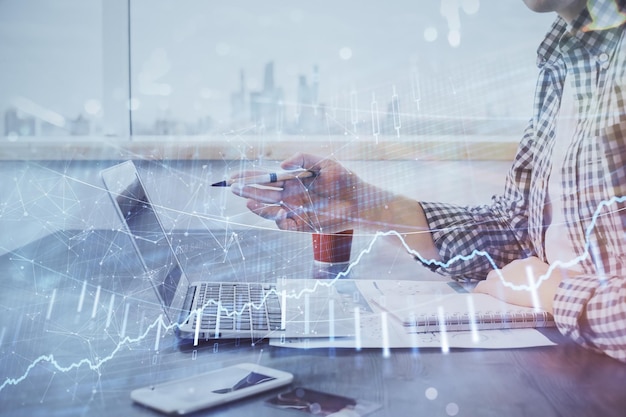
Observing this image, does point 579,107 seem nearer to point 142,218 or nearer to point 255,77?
point 255,77

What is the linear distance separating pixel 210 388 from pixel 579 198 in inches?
22.7

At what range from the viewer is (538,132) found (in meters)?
0.92

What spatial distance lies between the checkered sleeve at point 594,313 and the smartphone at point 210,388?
30cm

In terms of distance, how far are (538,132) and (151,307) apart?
668 mm

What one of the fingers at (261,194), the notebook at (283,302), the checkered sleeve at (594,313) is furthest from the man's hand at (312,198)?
the checkered sleeve at (594,313)

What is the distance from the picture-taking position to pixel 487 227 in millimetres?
954

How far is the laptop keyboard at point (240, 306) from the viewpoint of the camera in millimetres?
574

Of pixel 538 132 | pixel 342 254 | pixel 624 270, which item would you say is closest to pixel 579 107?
pixel 538 132

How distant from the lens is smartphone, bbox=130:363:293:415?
43 cm

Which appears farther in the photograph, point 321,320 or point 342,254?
point 342,254

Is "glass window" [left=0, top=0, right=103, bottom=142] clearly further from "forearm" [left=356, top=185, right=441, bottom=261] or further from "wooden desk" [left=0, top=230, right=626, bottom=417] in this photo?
"forearm" [left=356, top=185, right=441, bottom=261]

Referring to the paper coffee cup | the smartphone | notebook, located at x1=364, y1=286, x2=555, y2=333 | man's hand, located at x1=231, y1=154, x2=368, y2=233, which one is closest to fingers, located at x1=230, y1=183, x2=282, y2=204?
man's hand, located at x1=231, y1=154, x2=368, y2=233

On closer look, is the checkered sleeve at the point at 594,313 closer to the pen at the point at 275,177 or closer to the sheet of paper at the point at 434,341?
the sheet of paper at the point at 434,341

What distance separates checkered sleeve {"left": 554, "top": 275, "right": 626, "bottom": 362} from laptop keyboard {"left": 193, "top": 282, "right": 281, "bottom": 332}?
0.99 ft
